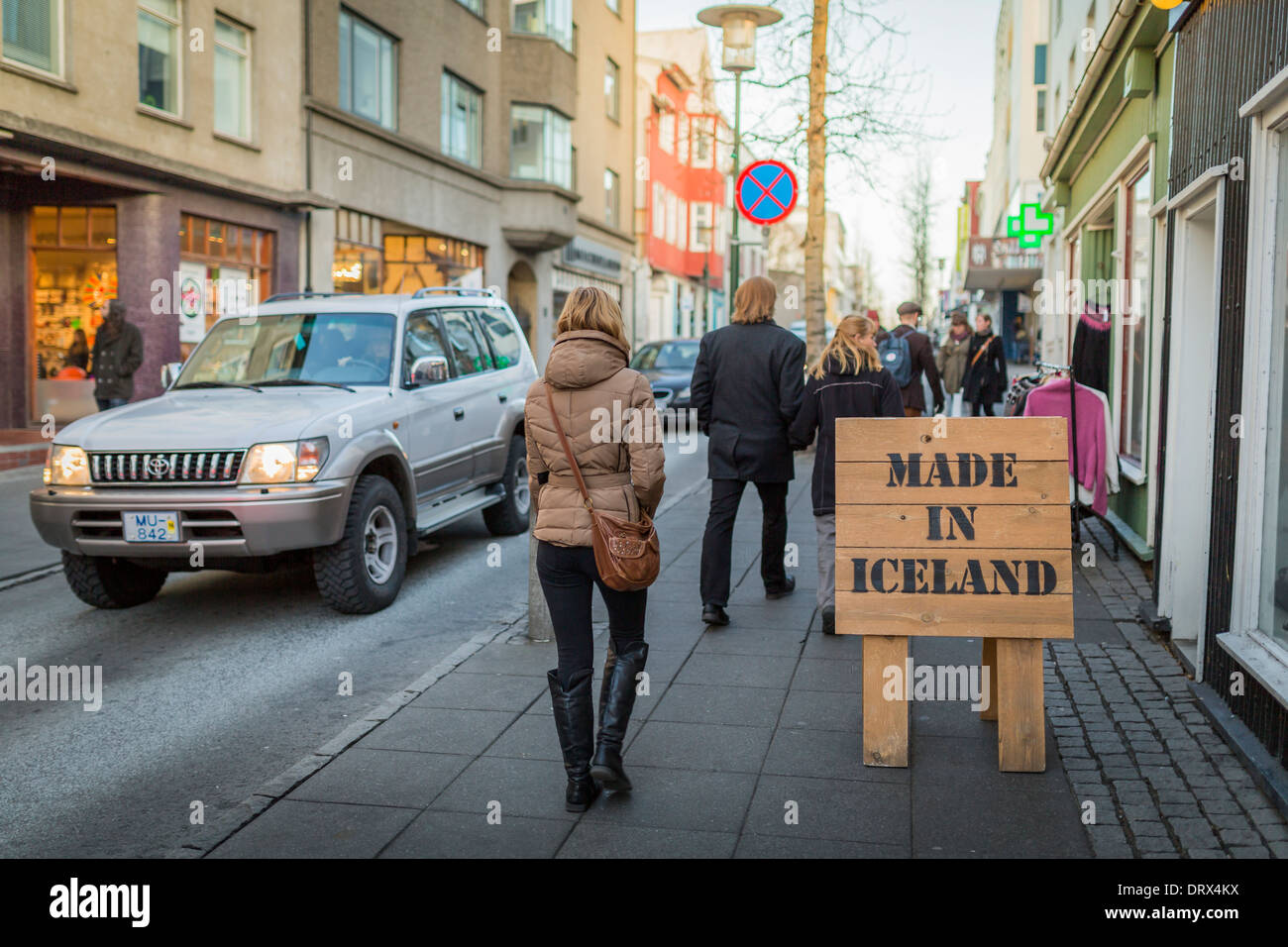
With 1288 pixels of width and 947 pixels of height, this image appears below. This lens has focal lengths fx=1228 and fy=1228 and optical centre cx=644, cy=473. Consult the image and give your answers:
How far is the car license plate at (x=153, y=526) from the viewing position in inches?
272

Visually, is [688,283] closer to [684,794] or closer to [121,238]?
[121,238]

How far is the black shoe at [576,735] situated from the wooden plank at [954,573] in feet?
3.52

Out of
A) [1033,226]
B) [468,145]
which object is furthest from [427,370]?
[468,145]

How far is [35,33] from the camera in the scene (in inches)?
562

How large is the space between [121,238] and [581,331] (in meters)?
13.8

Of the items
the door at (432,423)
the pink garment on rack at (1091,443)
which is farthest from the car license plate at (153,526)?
the pink garment on rack at (1091,443)

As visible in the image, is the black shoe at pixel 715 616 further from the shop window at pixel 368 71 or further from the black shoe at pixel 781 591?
the shop window at pixel 368 71

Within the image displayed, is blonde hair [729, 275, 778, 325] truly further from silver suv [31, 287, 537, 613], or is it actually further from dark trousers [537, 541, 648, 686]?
dark trousers [537, 541, 648, 686]

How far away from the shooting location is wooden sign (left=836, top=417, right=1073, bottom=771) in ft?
15.1

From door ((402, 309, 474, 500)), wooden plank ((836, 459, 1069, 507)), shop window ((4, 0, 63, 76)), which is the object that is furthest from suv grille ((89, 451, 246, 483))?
shop window ((4, 0, 63, 76))

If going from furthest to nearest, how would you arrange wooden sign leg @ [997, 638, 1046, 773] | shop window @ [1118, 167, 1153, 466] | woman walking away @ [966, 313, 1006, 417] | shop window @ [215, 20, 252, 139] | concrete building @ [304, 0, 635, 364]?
1. concrete building @ [304, 0, 635, 364]
2. shop window @ [215, 20, 252, 139]
3. woman walking away @ [966, 313, 1006, 417]
4. shop window @ [1118, 167, 1153, 466]
5. wooden sign leg @ [997, 638, 1046, 773]

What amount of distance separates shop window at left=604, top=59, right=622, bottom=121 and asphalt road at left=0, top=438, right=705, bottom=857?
2843 cm
